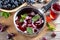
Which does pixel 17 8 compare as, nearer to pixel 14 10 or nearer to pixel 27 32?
pixel 14 10

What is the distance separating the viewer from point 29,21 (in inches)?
44.5

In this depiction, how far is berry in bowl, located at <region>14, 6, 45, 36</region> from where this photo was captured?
3.62 ft

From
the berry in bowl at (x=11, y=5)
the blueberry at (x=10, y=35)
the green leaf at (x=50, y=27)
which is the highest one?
the berry in bowl at (x=11, y=5)

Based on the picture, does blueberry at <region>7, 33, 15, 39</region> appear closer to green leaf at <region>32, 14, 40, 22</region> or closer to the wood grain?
the wood grain

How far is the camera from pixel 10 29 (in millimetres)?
1140

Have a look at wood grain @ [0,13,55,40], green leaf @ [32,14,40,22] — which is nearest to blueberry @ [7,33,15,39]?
wood grain @ [0,13,55,40]

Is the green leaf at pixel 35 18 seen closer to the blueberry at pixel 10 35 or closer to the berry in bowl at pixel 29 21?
the berry in bowl at pixel 29 21

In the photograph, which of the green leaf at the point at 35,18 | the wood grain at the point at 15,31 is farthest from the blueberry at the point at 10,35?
the green leaf at the point at 35,18

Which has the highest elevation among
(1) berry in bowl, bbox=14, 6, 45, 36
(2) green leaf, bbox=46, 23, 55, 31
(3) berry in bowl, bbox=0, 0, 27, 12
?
(3) berry in bowl, bbox=0, 0, 27, 12

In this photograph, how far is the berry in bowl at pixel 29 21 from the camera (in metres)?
1.10

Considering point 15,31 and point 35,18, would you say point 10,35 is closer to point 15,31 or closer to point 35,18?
point 15,31

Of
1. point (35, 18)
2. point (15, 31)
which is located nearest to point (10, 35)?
point (15, 31)

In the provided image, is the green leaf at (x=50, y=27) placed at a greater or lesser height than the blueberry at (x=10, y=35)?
greater

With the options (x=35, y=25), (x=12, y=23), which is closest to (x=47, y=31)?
(x=35, y=25)
